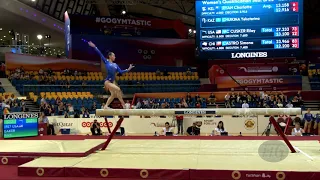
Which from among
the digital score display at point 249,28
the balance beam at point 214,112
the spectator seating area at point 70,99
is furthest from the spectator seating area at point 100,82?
the balance beam at point 214,112

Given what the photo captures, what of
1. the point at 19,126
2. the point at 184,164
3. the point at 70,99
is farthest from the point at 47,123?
the point at 184,164

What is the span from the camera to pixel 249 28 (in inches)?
639

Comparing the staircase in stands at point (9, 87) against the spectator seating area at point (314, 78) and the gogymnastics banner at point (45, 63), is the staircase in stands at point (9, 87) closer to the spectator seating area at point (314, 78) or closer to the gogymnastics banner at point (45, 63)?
the gogymnastics banner at point (45, 63)

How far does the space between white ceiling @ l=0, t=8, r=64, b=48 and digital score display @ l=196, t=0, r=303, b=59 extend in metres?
12.6

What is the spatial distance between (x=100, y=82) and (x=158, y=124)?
29.8 feet

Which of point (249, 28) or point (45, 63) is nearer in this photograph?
point (249, 28)

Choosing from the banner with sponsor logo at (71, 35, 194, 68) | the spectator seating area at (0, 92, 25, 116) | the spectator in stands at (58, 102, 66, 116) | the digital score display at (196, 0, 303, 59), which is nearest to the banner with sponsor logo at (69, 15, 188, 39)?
the banner with sponsor logo at (71, 35, 194, 68)

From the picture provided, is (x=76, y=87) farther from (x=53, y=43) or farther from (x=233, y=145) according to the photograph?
(x=233, y=145)

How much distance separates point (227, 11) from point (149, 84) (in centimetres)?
743

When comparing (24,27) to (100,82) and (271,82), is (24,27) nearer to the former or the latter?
(100,82)

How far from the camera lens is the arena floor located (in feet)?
13.6

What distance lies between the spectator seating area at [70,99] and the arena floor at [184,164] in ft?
40.7

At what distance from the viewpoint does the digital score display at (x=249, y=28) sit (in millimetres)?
16062

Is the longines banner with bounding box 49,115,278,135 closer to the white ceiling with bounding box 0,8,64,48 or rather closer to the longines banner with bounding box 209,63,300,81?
the longines banner with bounding box 209,63,300,81
